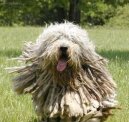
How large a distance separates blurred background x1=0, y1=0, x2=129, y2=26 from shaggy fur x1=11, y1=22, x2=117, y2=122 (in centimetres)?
3200

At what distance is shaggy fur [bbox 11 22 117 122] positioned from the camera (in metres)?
4.86

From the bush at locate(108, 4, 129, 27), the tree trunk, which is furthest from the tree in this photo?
the bush at locate(108, 4, 129, 27)

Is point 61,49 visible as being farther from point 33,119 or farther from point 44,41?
point 33,119

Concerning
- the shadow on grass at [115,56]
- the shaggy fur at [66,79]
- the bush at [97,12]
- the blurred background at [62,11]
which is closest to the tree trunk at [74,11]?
the blurred background at [62,11]

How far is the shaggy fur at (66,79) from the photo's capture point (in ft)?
16.0

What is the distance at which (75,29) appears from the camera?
513 cm

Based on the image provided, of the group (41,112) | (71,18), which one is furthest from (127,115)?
(71,18)

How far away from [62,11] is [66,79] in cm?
4105

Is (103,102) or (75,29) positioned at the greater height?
(75,29)

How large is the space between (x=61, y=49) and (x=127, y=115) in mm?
1729

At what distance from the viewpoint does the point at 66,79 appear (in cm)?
498

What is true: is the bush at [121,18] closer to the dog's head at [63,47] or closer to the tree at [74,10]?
the tree at [74,10]

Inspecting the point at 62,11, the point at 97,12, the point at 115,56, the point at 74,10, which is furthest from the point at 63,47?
the point at 62,11

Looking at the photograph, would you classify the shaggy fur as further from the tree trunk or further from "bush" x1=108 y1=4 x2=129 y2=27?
"bush" x1=108 y1=4 x2=129 y2=27
